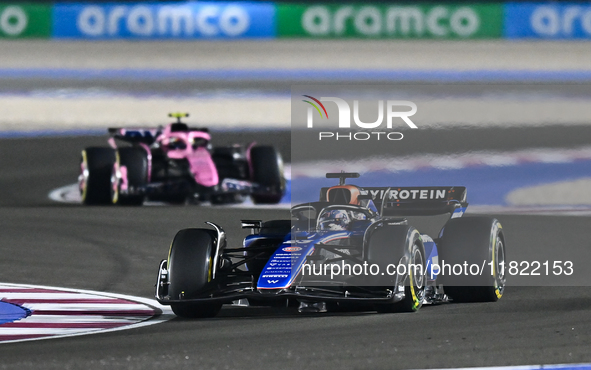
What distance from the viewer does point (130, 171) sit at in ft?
38.6

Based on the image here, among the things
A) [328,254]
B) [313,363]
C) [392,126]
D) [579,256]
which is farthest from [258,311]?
[579,256]

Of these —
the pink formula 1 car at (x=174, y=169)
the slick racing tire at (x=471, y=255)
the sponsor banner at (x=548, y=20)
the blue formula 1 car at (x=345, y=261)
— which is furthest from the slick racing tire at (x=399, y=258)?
the sponsor banner at (x=548, y=20)

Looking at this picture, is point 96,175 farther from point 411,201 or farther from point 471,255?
point 471,255

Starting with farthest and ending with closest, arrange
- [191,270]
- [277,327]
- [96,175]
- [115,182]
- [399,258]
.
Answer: [96,175]
[115,182]
[191,270]
[399,258]
[277,327]

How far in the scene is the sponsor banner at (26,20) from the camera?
25.7 m

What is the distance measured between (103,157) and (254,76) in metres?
13.3

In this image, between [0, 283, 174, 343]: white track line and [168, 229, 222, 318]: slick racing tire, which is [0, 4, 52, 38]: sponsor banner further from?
[168, 229, 222, 318]: slick racing tire

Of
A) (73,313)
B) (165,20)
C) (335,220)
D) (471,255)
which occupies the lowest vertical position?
(73,313)

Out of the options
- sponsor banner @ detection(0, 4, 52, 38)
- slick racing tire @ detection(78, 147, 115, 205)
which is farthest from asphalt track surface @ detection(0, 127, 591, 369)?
sponsor banner @ detection(0, 4, 52, 38)

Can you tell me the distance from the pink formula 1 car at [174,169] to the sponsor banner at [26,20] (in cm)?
1431

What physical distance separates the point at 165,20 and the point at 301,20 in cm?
322

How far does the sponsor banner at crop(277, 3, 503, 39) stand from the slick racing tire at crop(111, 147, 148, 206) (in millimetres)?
15162

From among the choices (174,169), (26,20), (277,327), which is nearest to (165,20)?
(26,20)

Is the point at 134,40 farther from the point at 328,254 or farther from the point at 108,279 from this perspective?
the point at 328,254
